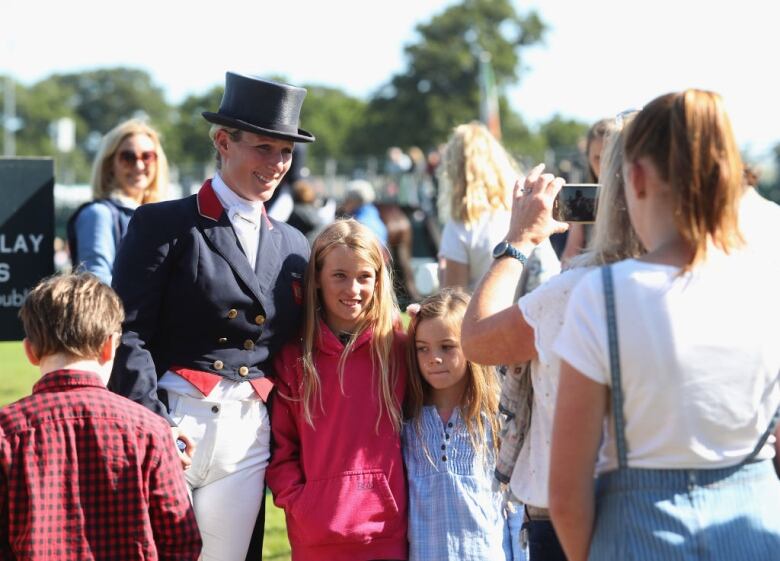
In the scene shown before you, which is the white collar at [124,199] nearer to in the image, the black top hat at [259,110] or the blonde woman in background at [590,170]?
the black top hat at [259,110]

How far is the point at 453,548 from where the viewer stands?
11.6ft

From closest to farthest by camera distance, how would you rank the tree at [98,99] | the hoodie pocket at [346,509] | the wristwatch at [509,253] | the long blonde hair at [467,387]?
the wristwatch at [509,253]
the hoodie pocket at [346,509]
the long blonde hair at [467,387]
the tree at [98,99]

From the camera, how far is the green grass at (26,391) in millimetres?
5704

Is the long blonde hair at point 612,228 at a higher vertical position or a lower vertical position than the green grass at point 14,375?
higher

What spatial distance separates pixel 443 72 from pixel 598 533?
8052 centimetres

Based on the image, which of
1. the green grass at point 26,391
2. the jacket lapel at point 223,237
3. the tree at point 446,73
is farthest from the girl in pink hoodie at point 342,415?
the tree at point 446,73

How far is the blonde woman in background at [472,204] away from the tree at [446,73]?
73.1m

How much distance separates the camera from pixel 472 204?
206 inches

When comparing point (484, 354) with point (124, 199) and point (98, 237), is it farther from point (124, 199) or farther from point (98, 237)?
point (124, 199)

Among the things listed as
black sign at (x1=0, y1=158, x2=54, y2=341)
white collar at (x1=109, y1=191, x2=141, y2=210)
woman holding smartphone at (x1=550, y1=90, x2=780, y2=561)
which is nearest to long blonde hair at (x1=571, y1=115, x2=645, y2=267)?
woman holding smartphone at (x1=550, y1=90, x2=780, y2=561)

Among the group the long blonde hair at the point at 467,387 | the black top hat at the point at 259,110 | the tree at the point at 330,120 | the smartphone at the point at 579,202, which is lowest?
the long blonde hair at the point at 467,387

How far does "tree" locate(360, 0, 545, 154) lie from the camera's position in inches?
3135

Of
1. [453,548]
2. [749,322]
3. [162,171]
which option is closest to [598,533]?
[749,322]

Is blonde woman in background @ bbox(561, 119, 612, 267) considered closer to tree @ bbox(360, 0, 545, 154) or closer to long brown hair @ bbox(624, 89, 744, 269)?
long brown hair @ bbox(624, 89, 744, 269)
